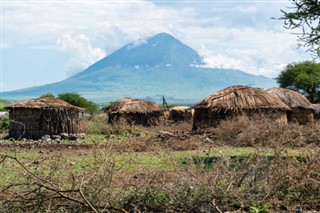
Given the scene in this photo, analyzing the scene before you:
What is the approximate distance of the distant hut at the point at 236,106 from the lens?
24.9 meters

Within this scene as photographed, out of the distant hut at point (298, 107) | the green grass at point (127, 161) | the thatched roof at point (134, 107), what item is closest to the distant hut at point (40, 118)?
the thatched roof at point (134, 107)

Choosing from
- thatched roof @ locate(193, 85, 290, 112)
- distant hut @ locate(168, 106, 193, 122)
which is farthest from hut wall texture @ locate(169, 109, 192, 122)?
thatched roof @ locate(193, 85, 290, 112)

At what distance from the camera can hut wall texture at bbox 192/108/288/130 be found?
2473 cm

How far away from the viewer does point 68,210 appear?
755 cm

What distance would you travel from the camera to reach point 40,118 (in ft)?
86.3

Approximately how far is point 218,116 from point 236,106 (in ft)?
2.83

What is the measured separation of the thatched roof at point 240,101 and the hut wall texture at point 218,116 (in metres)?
0.19

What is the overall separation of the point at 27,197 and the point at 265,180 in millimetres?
3225

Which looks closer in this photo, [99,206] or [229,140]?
[99,206]

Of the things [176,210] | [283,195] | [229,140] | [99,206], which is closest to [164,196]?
[176,210]

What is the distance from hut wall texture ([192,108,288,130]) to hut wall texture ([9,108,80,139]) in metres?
5.39

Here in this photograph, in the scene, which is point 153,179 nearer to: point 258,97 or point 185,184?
point 185,184

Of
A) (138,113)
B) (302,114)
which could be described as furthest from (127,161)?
(138,113)

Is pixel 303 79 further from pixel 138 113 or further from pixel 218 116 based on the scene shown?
pixel 218 116
